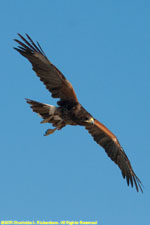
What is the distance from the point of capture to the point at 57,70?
10.9 m

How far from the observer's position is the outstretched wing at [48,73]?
10.8 m

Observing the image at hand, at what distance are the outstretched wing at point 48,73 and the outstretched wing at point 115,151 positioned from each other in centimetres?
179

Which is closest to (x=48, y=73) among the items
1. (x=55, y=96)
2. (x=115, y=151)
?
(x=55, y=96)

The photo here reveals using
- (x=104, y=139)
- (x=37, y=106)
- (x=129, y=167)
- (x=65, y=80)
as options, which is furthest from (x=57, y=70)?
(x=129, y=167)

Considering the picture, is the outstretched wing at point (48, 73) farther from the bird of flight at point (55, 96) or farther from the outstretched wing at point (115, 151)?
the outstretched wing at point (115, 151)

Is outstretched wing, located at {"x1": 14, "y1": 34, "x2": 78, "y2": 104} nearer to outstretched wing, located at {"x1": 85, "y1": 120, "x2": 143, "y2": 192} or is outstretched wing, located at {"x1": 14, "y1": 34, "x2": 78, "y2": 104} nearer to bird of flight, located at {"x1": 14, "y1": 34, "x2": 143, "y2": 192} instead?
bird of flight, located at {"x1": 14, "y1": 34, "x2": 143, "y2": 192}

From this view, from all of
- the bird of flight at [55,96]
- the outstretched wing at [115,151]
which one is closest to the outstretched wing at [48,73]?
the bird of flight at [55,96]

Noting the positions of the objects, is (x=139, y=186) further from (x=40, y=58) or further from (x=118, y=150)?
(x=40, y=58)

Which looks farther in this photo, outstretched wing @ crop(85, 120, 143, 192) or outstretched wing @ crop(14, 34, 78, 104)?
outstretched wing @ crop(85, 120, 143, 192)

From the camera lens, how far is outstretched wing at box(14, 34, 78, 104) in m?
10.8

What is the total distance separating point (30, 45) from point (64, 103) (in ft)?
5.19

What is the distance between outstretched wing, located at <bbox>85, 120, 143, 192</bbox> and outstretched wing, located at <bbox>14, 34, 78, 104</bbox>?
179 cm

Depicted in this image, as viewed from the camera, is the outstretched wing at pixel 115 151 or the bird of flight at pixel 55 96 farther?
the outstretched wing at pixel 115 151

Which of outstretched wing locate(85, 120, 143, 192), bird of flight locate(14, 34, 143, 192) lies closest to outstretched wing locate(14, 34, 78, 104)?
bird of flight locate(14, 34, 143, 192)
